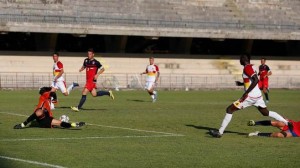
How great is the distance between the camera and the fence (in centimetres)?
4738

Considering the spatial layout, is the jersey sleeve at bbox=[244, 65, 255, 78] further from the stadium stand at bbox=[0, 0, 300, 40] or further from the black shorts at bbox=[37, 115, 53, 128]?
the stadium stand at bbox=[0, 0, 300, 40]

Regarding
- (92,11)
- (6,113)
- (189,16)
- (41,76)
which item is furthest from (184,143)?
(189,16)

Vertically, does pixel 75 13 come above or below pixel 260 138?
above

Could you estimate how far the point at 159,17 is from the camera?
53844mm

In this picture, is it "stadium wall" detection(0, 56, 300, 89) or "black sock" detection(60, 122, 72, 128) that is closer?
"black sock" detection(60, 122, 72, 128)

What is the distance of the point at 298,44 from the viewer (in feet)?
198

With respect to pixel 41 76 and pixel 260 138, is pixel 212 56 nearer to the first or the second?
pixel 41 76

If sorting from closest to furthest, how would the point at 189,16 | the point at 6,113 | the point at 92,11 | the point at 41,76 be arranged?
the point at 6,113 < the point at 41,76 < the point at 92,11 < the point at 189,16

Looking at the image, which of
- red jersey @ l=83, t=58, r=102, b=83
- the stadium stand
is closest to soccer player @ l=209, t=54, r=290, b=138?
red jersey @ l=83, t=58, r=102, b=83

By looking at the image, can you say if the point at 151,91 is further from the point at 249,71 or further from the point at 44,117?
the point at 249,71

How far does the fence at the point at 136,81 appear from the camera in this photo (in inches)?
1865

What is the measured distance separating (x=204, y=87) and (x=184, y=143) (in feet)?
128

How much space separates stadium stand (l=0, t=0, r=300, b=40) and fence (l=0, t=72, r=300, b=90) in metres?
3.29

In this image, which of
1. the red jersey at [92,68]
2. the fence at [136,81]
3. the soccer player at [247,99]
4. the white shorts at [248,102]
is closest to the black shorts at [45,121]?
the soccer player at [247,99]
